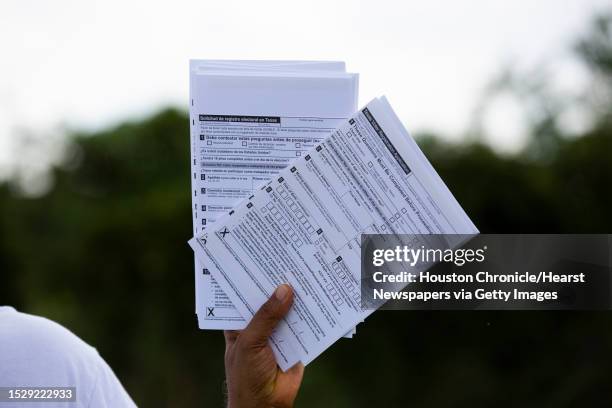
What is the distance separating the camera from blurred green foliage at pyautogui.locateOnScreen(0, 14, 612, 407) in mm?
6062

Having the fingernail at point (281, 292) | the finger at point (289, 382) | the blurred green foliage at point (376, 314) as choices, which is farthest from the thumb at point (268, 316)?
the blurred green foliage at point (376, 314)

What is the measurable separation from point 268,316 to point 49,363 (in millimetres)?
525

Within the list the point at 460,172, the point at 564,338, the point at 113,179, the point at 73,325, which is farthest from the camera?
the point at 113,179

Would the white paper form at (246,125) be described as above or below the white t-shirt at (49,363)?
above

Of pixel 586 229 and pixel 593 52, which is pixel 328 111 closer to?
pixel 586 229

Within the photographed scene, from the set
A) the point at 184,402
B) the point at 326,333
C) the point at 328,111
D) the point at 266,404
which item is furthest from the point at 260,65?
the point at 184,402

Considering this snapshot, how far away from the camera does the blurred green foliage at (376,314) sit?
19.9 ft

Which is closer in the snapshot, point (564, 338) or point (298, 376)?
point (298, 376)

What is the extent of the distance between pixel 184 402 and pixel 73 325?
150cm

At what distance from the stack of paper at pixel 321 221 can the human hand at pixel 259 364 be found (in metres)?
0.03

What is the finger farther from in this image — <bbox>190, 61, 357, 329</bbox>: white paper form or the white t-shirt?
the white t-shirt

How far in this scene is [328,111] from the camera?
174 centimetres
